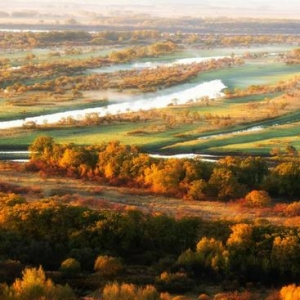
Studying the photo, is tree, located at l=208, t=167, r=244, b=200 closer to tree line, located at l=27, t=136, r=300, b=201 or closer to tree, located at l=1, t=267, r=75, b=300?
tree line, located at l=27, t=136, r=300, b=201

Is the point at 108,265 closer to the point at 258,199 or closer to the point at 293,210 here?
the point at 258,199

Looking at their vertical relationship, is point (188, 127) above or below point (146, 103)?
below

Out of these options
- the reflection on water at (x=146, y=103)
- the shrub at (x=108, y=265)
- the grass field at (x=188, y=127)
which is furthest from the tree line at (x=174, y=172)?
the reflection on water at (x=146, y=103)

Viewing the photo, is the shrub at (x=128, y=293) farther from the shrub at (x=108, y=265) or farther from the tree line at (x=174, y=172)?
the tree line at (x=174, y=172)

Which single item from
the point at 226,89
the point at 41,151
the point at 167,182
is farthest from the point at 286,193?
the point at 226,89

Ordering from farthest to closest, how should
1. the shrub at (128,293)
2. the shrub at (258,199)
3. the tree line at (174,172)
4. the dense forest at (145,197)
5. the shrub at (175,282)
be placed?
the tree line at (174,172)
the shrub at (258,199)
the dense forest at (145,197)
the shrub at (175,282)
the shrub at (128,293)

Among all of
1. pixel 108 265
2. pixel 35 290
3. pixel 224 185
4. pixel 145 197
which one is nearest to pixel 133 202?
pixel 145 197

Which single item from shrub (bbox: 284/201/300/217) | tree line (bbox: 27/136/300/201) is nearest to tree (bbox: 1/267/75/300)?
shrub (bbox: 284/201/300/217)
